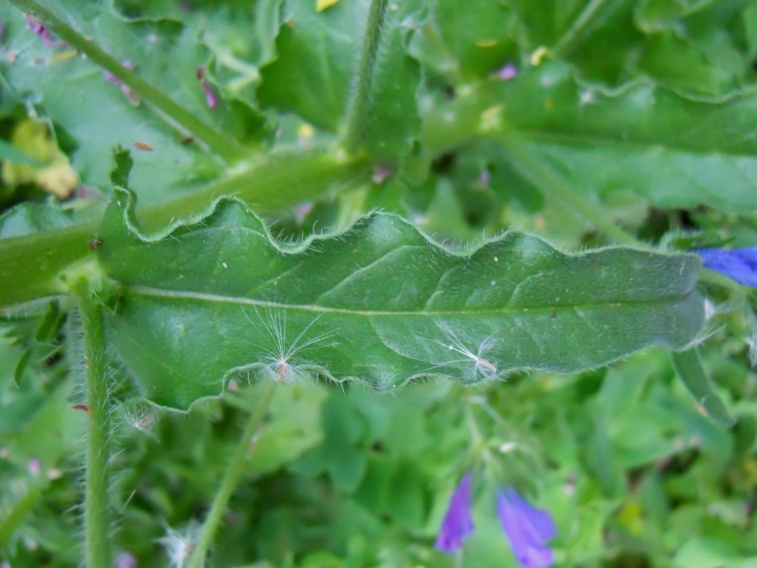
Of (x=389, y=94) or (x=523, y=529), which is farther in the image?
(x=523, y=529)

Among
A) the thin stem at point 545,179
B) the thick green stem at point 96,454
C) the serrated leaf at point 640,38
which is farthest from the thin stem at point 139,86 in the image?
the serrated leaf at point 640,38

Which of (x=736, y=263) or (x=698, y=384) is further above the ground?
(x=736, y=263)

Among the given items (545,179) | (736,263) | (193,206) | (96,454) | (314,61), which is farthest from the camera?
(545,179)

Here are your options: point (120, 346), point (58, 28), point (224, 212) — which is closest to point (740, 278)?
point (224, 212)

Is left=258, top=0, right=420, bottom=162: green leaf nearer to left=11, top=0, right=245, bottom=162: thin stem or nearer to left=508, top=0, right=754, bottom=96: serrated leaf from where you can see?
left=11, top=0, right=245, bottom=162: thin stem

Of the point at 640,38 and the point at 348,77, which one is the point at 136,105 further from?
the point at 640,38

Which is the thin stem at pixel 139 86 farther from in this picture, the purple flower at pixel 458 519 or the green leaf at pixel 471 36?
the purple flower at pixel 458 519

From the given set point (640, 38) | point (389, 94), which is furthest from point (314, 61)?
point (640, 38)
